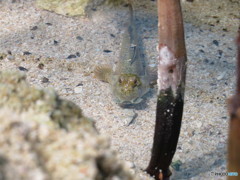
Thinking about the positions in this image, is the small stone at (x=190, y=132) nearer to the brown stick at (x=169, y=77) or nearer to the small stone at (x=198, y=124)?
the small stone at (x=198, y=124)

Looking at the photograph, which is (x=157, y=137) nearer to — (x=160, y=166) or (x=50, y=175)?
(x=160, y=166)

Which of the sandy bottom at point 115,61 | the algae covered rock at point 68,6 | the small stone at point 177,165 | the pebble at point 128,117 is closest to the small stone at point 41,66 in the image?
the sandy bottom at point 115,61

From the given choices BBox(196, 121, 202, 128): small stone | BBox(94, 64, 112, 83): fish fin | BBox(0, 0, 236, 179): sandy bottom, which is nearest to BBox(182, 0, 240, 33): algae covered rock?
BBox(0, 0, 236, 179): sandy bottom

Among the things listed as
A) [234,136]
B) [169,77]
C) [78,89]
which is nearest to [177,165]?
[169,77]

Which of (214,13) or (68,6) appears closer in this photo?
(68,6)

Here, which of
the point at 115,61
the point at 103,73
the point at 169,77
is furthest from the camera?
the point at 115,61

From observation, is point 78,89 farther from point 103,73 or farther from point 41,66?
point 41,66
